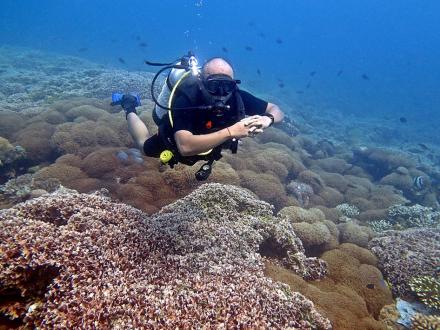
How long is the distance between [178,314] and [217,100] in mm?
2442

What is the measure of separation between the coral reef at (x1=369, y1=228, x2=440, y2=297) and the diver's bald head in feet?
18.4

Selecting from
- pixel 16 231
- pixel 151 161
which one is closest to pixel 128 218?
pixel 16 231

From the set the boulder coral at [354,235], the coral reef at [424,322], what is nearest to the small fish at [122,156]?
the boulder coral at [354,235]

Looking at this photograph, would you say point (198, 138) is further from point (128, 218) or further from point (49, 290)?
point (49, 290)

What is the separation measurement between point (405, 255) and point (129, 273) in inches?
256

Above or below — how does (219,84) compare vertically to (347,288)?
above

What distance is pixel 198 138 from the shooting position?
3561 millimetres

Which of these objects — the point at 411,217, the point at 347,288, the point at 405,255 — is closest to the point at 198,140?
the point at 347,288

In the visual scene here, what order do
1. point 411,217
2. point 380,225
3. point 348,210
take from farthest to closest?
1. point 348,210
2. point 411,217
3. point 380,225

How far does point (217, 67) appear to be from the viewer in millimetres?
4004

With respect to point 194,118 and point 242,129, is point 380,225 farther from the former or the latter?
point 194,118

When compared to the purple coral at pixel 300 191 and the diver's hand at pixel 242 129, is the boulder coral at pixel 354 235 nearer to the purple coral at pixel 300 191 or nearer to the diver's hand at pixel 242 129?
the purple coral at pixel 300 191

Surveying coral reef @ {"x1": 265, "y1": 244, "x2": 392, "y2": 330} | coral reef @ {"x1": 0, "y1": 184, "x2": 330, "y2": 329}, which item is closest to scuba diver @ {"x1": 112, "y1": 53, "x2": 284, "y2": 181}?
coral reef @ {"x1": 0, "y1": 184, "x2": 330, "y2": 329}

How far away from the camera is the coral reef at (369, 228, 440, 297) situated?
250 inches
